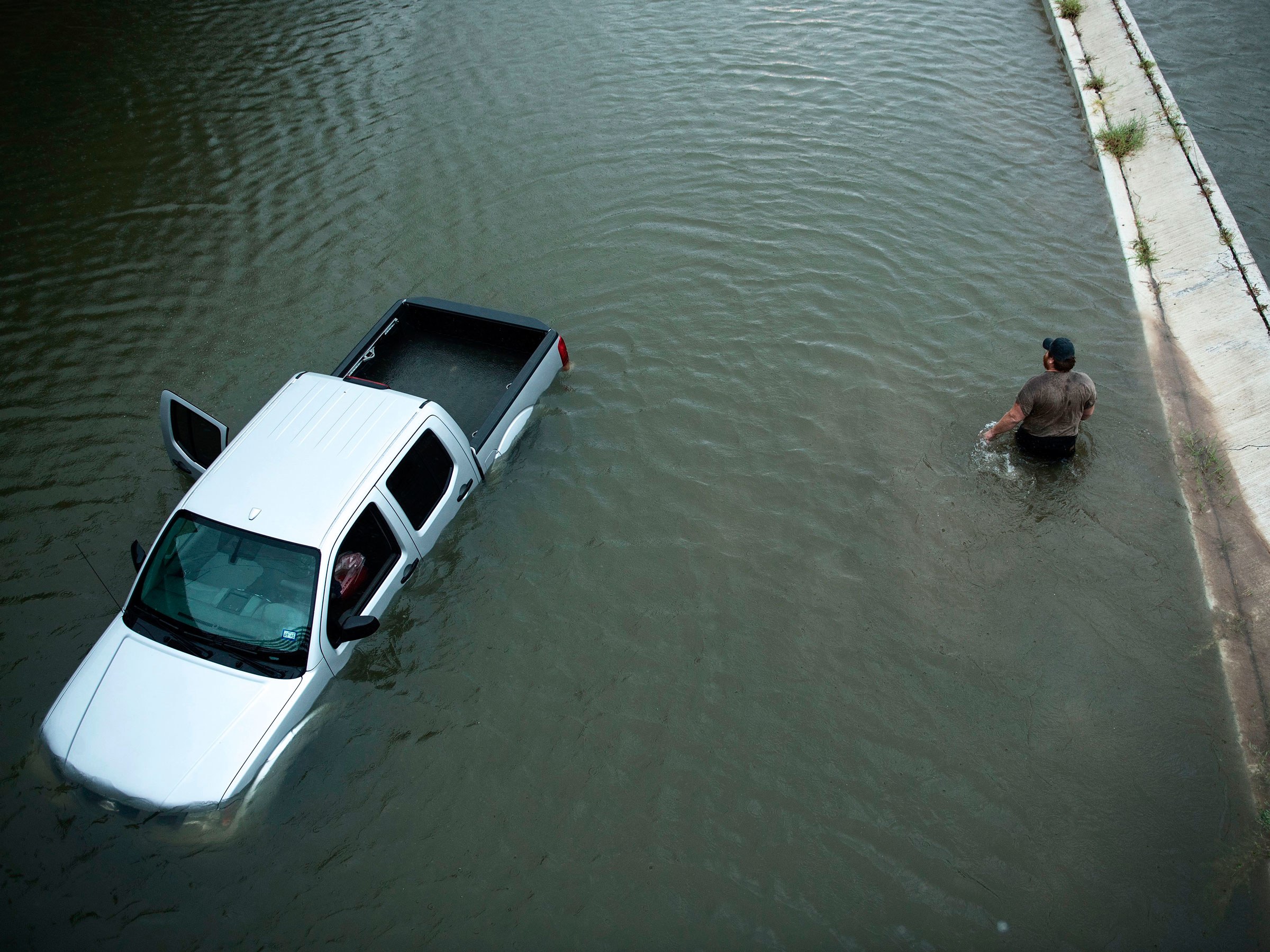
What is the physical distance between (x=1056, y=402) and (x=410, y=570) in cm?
585

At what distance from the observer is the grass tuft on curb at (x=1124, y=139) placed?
35.3 feet

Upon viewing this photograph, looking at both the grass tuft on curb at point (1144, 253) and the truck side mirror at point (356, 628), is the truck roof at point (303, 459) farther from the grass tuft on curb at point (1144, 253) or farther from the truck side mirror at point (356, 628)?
the grass tuft on curb at point (1144, 253)

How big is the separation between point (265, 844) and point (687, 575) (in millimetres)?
3695

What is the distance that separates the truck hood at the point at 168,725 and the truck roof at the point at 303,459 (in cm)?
104

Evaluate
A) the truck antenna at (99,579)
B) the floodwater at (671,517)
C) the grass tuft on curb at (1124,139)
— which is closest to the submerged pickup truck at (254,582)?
the floodwater at (671,517)

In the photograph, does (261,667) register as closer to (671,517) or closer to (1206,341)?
(671,517)

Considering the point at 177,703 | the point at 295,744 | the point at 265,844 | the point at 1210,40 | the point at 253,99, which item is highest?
the point at 1210,40

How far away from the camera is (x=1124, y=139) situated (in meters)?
10.8

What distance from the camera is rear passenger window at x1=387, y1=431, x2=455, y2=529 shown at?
5895 millimetres

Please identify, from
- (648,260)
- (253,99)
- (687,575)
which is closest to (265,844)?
(687,575)

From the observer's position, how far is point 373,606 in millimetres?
5805

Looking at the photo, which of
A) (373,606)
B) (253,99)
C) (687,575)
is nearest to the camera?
(373,606)

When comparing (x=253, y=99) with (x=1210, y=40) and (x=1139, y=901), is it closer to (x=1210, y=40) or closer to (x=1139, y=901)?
(x=1139, y=901)

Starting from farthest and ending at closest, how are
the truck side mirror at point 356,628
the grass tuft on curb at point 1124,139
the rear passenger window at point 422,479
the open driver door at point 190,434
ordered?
the grass tuft on curb at point 1124,139 < the open driver door at point 190,434 < the rear passenger window at point 422,479 < the truck side mirror at point 356,628
